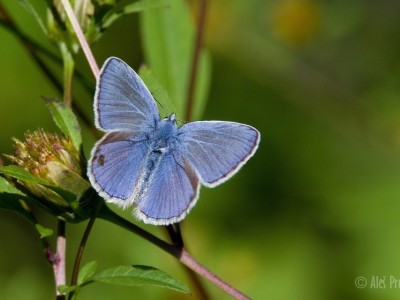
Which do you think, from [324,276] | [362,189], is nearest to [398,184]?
[362,189]

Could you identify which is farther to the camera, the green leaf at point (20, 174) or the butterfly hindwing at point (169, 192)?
the butterfly hindwing at point (169, 192)

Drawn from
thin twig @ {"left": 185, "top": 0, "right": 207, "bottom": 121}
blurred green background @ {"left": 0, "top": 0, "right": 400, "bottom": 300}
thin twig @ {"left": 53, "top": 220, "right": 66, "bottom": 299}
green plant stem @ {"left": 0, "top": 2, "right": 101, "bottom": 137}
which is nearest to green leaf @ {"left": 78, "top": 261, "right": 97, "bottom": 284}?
thin twig @ {"left": 53, "top": 220, "right": 66, "bottom": 299}

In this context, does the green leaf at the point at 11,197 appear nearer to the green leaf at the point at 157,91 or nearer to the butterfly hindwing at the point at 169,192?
the butterfly hindwing at the point at 169,192

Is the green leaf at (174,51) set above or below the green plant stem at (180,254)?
above

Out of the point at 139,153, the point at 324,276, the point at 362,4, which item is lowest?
the point at 324,276

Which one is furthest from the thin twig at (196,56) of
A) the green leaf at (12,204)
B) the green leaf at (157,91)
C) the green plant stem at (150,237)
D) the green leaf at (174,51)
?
the green leaf at (12,204)

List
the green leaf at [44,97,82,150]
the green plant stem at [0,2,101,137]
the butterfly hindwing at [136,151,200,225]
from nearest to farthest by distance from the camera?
1. the butterfly hindwing at [136,151,200,225]
2. the green leaf at [44,97,82,150]
3. the green plant stem at [0,2,101,137]

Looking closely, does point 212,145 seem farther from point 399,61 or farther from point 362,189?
point 399,61

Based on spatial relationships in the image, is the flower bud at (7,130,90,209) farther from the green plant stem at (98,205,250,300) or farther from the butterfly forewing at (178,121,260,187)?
the butterfly forewing at (178,121,260,187)
